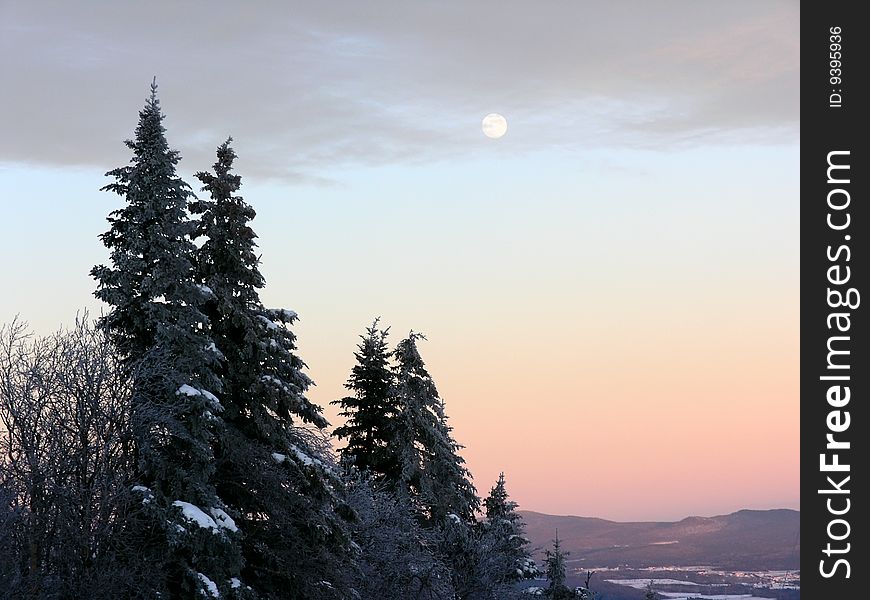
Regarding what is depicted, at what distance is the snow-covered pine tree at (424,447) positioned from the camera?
56500mm

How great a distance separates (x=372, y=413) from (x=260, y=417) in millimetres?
19812

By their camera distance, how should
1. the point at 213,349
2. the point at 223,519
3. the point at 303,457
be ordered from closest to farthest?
the point at 223,519 < the point at 213,349 < the point at 303,457

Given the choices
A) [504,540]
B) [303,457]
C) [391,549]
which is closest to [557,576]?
→ [504,540]

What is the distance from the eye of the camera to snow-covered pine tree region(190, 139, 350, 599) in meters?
37.3

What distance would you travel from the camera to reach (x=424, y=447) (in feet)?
192

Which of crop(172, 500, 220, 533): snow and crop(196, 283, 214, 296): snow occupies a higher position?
crop(196, 283, 214, 296): snow

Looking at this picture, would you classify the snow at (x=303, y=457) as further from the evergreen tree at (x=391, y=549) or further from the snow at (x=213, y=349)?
the evergreen tree at (x=391, y=549)

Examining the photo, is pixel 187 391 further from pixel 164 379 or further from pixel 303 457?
pixel 303 457

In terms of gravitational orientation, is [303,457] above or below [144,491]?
above

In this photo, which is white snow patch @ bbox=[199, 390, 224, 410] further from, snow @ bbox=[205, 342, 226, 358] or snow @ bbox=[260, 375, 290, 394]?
snow @ bbox=[260, 375, 290, 394]

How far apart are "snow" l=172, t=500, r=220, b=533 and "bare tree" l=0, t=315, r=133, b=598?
1.98 metres

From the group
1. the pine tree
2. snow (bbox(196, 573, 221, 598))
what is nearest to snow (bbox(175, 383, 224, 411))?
snow (bbox(196, 573, 221, 598))
